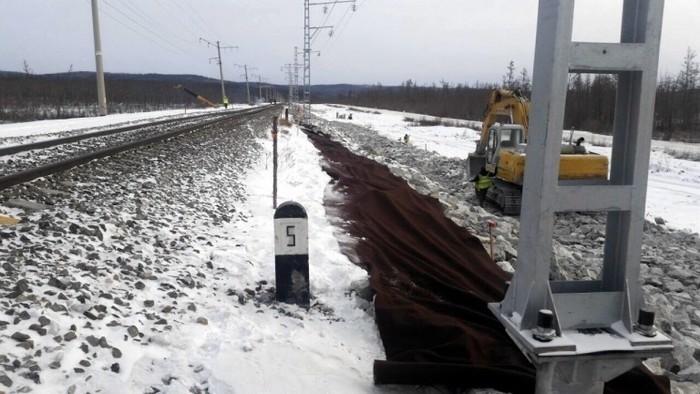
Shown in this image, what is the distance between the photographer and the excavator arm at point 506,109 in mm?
14797

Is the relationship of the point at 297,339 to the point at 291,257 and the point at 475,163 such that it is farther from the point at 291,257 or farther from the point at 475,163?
the point at 475,163

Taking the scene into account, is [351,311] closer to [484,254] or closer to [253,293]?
[253,293]

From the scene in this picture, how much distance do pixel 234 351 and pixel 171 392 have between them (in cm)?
70

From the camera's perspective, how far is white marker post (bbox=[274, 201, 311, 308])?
499 cm

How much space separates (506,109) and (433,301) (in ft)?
39.0

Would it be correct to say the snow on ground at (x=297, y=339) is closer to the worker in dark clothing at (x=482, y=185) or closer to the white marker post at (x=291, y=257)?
the white marker post at (x=291, y=257)

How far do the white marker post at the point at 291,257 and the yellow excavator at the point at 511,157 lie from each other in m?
7.78

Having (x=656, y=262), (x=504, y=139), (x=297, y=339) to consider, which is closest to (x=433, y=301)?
(x=297, y=339)

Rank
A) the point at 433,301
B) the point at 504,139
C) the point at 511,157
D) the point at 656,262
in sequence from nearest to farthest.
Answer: the point at 433,301 → the point at 656,262 → the point at 511,157 → the point at 504,139

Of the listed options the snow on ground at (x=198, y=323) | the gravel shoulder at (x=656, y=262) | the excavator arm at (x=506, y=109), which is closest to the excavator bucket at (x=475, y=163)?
the excavator arm at (x=506, y=109)

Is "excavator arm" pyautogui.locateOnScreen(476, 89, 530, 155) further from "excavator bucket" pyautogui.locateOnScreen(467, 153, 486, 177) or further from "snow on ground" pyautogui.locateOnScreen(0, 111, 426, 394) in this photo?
"snow on ground" pyautogui.locateOnScreen(0, 111, 426, 394)

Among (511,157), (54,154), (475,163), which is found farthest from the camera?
(475,163)

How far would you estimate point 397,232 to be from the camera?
777 centimetres

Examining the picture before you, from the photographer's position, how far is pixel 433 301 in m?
4.98
